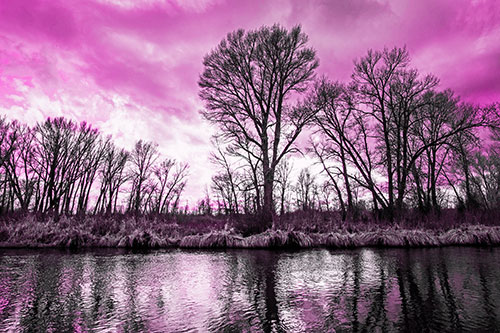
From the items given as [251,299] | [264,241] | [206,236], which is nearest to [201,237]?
[206,236]

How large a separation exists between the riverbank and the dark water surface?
425cm

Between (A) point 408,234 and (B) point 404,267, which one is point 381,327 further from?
(A) point 408,234

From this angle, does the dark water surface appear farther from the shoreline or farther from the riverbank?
the riverbank

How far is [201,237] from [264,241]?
2.35 meters

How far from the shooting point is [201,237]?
9461mm

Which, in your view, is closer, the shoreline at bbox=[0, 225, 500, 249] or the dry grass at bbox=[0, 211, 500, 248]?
the shoreline at bbox=[0, 225, 500, 249]

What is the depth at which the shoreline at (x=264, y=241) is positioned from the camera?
355 inches

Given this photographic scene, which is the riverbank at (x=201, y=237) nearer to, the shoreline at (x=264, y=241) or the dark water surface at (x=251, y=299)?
the shoreline at (x=264, y=241)

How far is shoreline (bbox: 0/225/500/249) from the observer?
9023 millimetres

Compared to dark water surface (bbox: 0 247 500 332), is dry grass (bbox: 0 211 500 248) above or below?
above

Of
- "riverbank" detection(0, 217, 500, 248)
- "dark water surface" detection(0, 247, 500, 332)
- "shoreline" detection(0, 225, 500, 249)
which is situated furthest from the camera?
"riverbank" detection(0, 217, 500, 248)

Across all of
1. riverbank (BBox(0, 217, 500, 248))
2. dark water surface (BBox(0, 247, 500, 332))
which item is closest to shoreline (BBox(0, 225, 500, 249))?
riverbank (BBox(0, 217, 500, 248))

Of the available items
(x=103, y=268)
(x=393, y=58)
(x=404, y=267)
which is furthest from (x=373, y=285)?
(x=393, y=58)

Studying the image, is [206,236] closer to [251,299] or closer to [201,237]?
[201,237]
